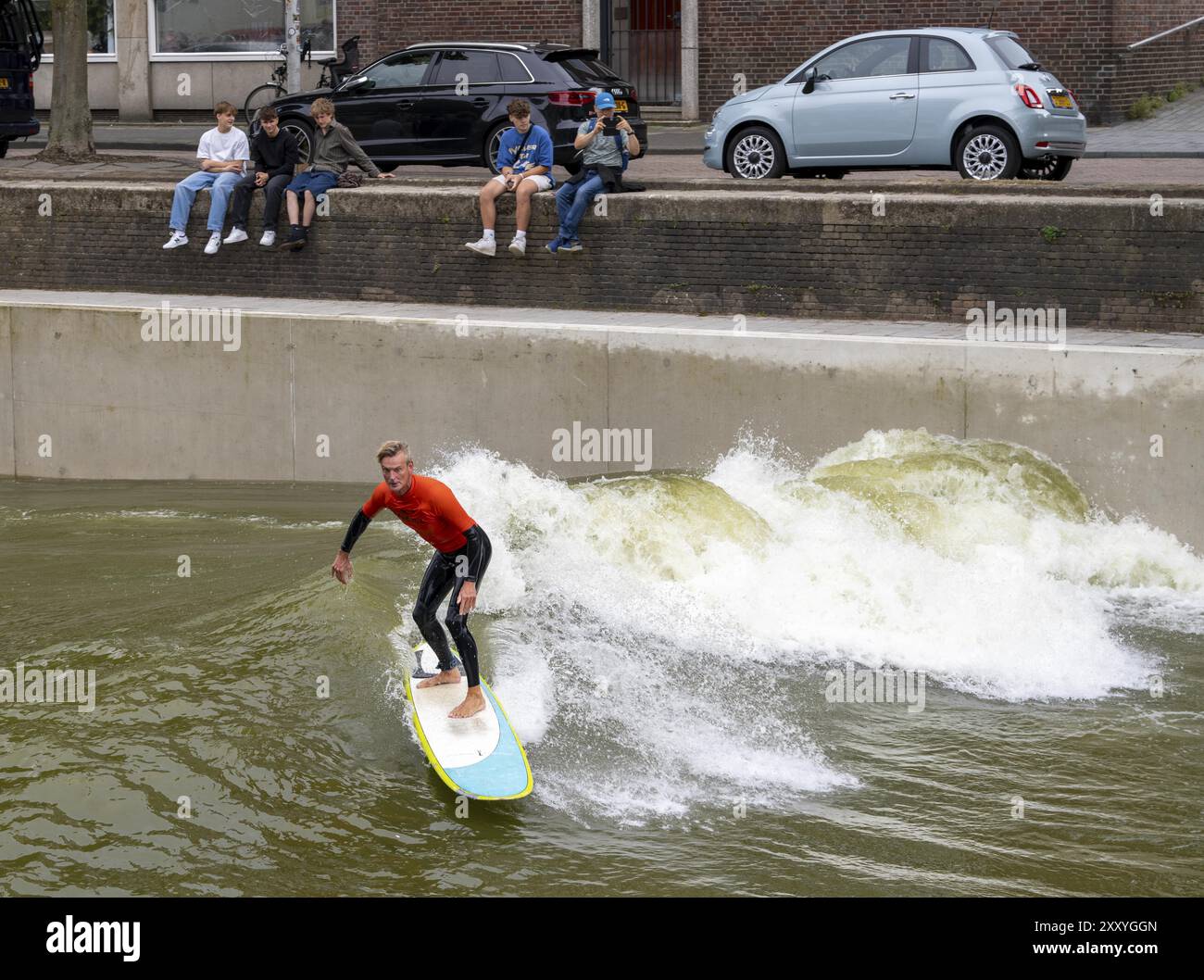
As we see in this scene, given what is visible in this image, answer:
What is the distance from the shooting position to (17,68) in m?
20.8

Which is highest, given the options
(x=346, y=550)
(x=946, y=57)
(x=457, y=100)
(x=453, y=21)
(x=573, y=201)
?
(x=453, y=21)

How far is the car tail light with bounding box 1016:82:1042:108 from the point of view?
15469 millimetres

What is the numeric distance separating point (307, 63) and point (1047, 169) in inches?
636

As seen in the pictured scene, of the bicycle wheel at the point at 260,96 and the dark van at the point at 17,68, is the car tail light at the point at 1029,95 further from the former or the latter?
the dark van at the point at 17,68

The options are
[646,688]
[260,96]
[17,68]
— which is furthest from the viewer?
[260,96]

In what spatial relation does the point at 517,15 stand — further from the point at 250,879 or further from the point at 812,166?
the point at 250,879

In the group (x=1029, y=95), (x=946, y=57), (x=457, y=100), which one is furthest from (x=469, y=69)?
(x=1029, y=95)

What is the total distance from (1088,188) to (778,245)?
2882 millimetres

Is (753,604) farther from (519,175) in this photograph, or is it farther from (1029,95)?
(1029,95)

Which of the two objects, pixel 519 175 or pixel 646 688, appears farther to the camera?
pixel 519 175

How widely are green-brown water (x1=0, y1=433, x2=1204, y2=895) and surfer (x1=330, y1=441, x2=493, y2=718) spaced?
24.0 inches

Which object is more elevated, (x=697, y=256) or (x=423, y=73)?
(x=423, y=73)

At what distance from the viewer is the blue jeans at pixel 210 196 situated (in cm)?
1602

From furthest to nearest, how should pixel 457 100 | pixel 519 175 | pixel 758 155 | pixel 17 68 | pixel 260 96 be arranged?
1. pixel 260 96
2. pixel 17 68
3. pixel 457 100
4. pixel 758 155
5. pixel 519 175
